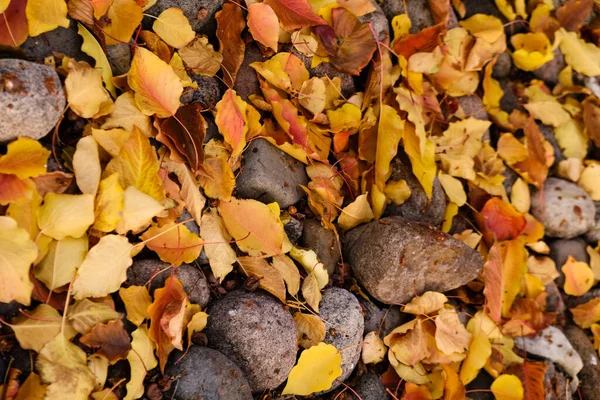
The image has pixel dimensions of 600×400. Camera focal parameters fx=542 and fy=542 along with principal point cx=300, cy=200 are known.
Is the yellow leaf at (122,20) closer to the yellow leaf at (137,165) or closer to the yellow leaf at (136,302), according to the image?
the yellow leaf at (137,165)

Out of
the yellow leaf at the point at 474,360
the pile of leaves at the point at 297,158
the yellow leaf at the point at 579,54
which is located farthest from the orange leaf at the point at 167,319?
the yellow leaf at the point at 579,54

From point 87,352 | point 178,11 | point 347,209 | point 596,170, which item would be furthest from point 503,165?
point 87,352

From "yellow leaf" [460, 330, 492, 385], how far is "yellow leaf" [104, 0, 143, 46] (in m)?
0.90

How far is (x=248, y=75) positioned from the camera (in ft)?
3.43

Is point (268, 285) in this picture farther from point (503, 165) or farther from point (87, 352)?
point (503, 165)

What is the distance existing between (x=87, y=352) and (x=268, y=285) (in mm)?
302

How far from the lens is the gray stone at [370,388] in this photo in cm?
102

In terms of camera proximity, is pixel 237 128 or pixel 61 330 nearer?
pixel 61 330

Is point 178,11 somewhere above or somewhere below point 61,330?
above

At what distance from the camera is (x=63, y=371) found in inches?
29.3

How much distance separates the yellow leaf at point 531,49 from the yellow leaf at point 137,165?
3.39 feet

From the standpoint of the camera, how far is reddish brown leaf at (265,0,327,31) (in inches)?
40.2

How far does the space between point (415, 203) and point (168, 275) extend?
536mm

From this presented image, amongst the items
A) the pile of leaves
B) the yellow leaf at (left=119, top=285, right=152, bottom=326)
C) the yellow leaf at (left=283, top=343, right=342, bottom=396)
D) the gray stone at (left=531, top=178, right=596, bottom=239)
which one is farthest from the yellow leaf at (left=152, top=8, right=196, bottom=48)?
the gray stone at (left=531, top=178, right=596, bottom=239)
